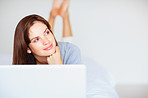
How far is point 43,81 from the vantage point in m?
0.74

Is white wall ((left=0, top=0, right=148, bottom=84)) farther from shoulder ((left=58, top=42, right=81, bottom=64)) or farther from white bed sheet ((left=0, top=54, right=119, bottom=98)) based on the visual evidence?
shoulder ((left=58, top=42, right=81, bottom=64))

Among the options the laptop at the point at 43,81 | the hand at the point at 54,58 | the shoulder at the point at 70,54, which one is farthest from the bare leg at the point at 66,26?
the laptop at the point at 43,81

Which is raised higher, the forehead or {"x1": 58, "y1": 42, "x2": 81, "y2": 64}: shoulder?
the forehead

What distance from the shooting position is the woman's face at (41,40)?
4.09 ft

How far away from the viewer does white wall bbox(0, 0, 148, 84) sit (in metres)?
2.39

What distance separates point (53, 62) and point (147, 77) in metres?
1.50

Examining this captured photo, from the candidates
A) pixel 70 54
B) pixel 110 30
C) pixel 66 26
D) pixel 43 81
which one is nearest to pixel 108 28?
pixel 110 30

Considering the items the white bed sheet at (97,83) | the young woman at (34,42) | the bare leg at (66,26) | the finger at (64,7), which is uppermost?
the finger at (64,7)

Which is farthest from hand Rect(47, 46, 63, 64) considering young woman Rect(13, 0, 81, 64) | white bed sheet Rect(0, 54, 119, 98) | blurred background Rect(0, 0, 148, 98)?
blurred background Rect(0, 0, 148, 98)

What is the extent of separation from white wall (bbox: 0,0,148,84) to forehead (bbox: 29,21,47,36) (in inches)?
44.0

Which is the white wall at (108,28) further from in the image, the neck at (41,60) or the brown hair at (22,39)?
the brown hair at (22,39)

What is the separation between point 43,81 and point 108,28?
5.82ft

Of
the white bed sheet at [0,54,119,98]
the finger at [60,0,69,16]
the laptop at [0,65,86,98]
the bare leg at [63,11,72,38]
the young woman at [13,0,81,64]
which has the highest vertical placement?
the finger at [60,0,69,16]

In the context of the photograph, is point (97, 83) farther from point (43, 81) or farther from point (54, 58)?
point (43, 81)
